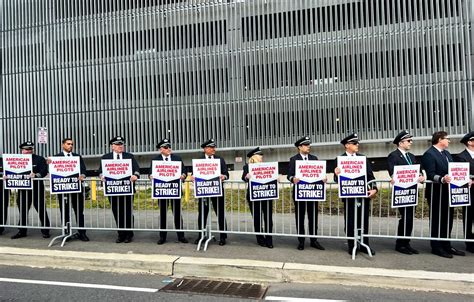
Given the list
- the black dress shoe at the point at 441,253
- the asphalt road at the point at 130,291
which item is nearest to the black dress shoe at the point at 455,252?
the black dress shoe at the point at 441,253

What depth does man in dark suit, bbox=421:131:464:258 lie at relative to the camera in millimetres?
6328

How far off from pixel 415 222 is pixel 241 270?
561cm

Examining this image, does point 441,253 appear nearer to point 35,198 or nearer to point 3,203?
point 35,198

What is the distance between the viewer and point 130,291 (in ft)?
16.5

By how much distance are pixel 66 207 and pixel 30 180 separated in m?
0.87

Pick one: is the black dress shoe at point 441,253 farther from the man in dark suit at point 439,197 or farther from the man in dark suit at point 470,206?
the man in dark suit at point 470,206

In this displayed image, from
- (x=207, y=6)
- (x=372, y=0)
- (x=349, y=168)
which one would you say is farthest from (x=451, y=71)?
(x=349, y=168)

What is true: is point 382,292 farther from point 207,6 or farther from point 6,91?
point 6,91

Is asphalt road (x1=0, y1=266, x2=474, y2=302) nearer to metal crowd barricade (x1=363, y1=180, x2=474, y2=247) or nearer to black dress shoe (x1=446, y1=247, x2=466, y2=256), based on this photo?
metal crowd barricade (x1=363, y1=180, x2=474, y2=247)

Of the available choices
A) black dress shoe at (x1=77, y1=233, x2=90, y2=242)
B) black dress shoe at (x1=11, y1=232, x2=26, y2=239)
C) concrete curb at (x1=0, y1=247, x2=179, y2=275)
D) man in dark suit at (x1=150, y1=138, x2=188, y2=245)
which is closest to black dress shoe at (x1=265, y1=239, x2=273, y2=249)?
man in dark suit at (x1=150, y1=138, x2=188, y2=245)

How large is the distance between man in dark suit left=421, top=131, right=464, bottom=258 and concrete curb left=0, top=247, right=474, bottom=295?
124 cm

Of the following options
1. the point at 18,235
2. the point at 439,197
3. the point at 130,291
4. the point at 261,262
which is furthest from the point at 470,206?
the point at 18,235

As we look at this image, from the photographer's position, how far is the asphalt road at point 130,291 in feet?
15.6

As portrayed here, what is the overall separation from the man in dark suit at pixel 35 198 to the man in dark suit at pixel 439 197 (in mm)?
7247
